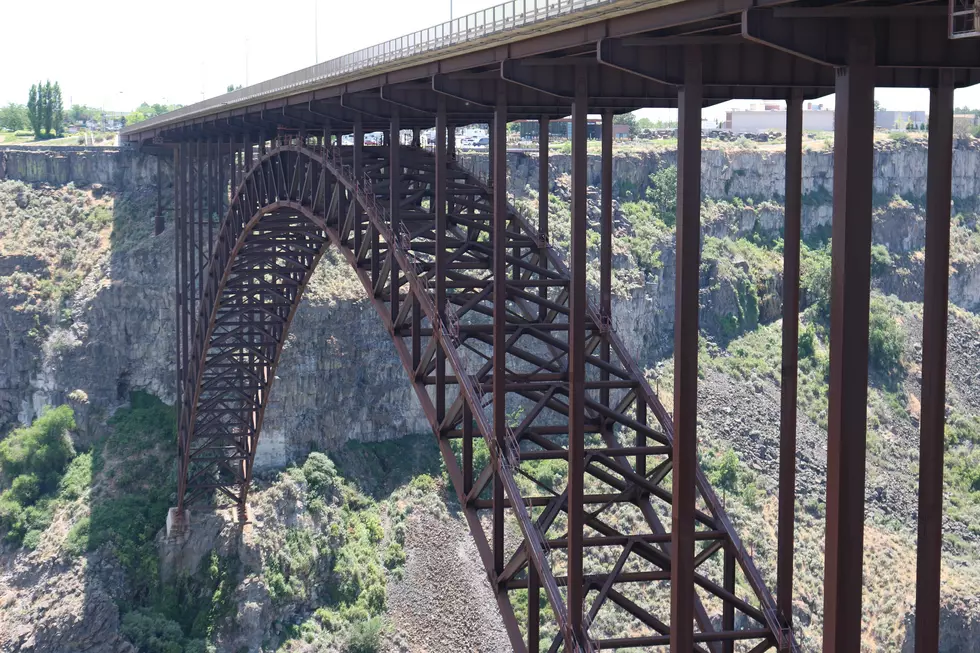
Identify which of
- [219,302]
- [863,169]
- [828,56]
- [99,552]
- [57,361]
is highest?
[828,56]

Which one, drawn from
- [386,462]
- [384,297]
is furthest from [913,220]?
[384,297]

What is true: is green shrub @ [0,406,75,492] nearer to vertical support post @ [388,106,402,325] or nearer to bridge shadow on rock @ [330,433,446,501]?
bridge shadow on rock @ [330,433,446,501]

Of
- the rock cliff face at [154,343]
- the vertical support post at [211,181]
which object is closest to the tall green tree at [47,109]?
the rock cliff face at [154,343]

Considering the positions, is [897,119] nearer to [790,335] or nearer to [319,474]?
[319,474]

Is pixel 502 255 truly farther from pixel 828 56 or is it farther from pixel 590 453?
pixel 828 56

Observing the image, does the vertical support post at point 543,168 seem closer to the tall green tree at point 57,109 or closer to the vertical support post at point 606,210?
the vertical support post at point 606,210

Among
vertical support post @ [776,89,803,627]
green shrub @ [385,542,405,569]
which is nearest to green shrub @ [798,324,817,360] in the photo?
green shrub @ [385,542,405,569]

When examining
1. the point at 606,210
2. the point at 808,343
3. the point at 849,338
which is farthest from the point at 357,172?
the point at 808,343
